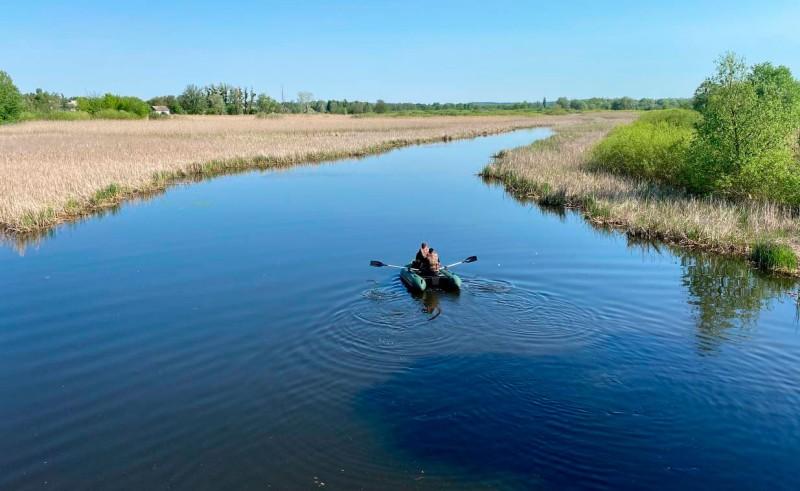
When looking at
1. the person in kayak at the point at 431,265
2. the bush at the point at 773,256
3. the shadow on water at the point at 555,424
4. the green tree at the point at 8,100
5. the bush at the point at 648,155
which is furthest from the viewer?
the green tree at the point at 8,100

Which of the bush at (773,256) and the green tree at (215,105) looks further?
the green tree at (215,105)

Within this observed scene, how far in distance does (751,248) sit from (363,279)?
420 inches

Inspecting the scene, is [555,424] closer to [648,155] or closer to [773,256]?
[773,256]

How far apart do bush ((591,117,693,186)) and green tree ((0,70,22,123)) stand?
231ft

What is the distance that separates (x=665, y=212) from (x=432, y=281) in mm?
10510

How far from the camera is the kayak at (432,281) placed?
44.3 ft

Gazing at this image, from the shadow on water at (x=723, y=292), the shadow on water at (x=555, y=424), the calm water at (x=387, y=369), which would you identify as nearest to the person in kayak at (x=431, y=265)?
the calm water at (x=387, y=369)

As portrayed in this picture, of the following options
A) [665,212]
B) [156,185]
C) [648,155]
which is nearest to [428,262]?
[665,212]

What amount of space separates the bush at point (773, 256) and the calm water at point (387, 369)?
1.73 feet

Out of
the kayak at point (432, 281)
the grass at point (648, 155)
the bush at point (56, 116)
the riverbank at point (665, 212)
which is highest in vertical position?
the bush at point (56, 116)

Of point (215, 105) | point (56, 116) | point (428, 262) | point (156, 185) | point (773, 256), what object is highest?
point (215, 105)

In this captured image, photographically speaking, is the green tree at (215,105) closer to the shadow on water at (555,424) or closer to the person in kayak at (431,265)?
the person in kayak at (431,265)

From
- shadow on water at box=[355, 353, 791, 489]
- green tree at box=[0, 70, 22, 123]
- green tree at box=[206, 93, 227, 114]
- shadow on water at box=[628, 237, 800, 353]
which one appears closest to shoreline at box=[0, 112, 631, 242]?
green tree at box=[0, 70, 22, 123]

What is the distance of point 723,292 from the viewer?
14164 mm
